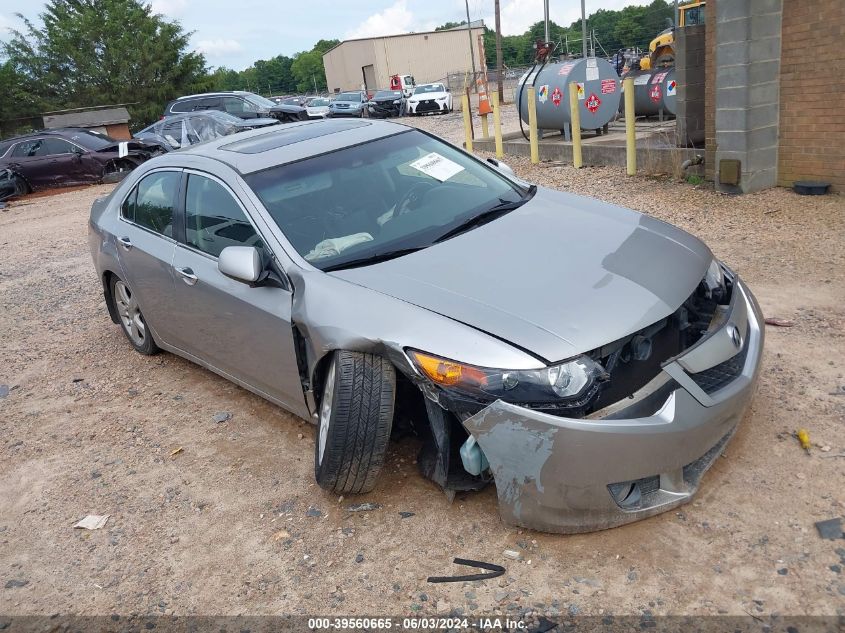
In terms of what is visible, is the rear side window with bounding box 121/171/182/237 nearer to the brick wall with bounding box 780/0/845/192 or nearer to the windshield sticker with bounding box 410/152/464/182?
the windshield sticker with bounding box 410/152/464/182

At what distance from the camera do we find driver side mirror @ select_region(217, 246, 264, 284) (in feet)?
11.5

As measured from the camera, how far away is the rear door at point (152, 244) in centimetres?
459

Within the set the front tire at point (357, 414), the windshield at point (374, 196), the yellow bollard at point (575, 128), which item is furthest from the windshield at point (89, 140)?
the front tire at point (357, 414)

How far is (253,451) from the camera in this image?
4.05 metres

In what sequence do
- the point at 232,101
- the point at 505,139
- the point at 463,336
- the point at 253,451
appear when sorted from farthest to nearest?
the point at 232,101 → the point at 505,139 → the point at 253,451 → the point at 463,336

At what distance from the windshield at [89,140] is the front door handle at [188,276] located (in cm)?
1618

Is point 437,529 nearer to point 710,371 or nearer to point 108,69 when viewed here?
point 710,371

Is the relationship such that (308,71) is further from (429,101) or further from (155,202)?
(155,202)

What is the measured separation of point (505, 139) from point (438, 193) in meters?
12.1

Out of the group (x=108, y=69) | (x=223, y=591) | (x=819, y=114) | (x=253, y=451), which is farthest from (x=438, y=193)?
(x=108, y=69)

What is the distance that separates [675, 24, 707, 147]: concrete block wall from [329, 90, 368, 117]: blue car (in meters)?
21.0

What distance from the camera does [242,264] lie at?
3.53m

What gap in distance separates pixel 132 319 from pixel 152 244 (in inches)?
41.4

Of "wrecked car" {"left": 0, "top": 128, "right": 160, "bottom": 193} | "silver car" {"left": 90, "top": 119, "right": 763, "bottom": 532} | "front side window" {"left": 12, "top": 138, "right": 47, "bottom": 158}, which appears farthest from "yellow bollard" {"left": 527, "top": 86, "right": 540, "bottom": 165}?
"front side window" {"left": 12, "top": 138, "right": 47, "bottom": 158}
